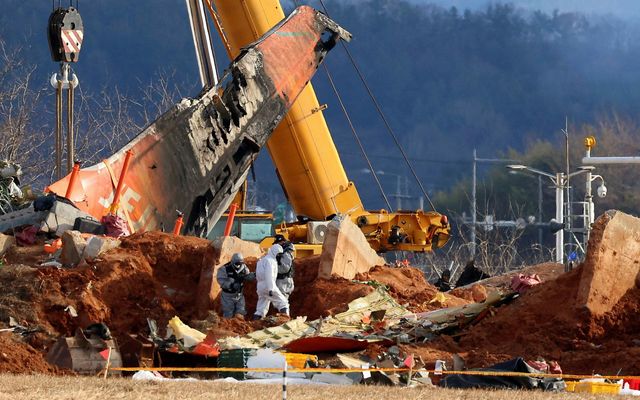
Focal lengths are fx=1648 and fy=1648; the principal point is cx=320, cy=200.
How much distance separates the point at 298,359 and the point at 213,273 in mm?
7016

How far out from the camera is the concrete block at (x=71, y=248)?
29.6 m

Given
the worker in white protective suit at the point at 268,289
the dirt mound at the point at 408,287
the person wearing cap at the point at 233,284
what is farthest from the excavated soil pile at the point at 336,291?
the person wearing cap at the point at 233,284

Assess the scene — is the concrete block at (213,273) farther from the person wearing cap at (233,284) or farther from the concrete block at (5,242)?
the concrete block at (5,242)

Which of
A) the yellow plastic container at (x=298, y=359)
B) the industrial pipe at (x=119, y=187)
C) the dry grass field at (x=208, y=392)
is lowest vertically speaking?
the dry grass field at (x=208, y=392)

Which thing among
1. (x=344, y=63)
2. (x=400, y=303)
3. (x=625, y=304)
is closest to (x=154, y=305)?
(x=400, y=303)

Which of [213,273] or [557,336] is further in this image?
[213,273]

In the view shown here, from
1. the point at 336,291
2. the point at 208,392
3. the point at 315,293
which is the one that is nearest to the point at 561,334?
the point at 336,291

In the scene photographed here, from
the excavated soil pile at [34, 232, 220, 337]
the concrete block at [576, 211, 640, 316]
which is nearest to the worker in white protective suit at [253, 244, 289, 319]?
the excavated soil pile at [34, 232, 220, 337]

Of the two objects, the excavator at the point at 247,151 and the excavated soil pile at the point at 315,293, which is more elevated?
the excavator at the point at 247,151

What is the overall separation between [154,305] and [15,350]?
15.4ft

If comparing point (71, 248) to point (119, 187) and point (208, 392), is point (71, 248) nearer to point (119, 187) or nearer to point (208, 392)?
point (119, 187)

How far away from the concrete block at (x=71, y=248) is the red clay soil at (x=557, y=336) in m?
7.58

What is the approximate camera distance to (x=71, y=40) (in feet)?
125

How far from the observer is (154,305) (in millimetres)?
29359
